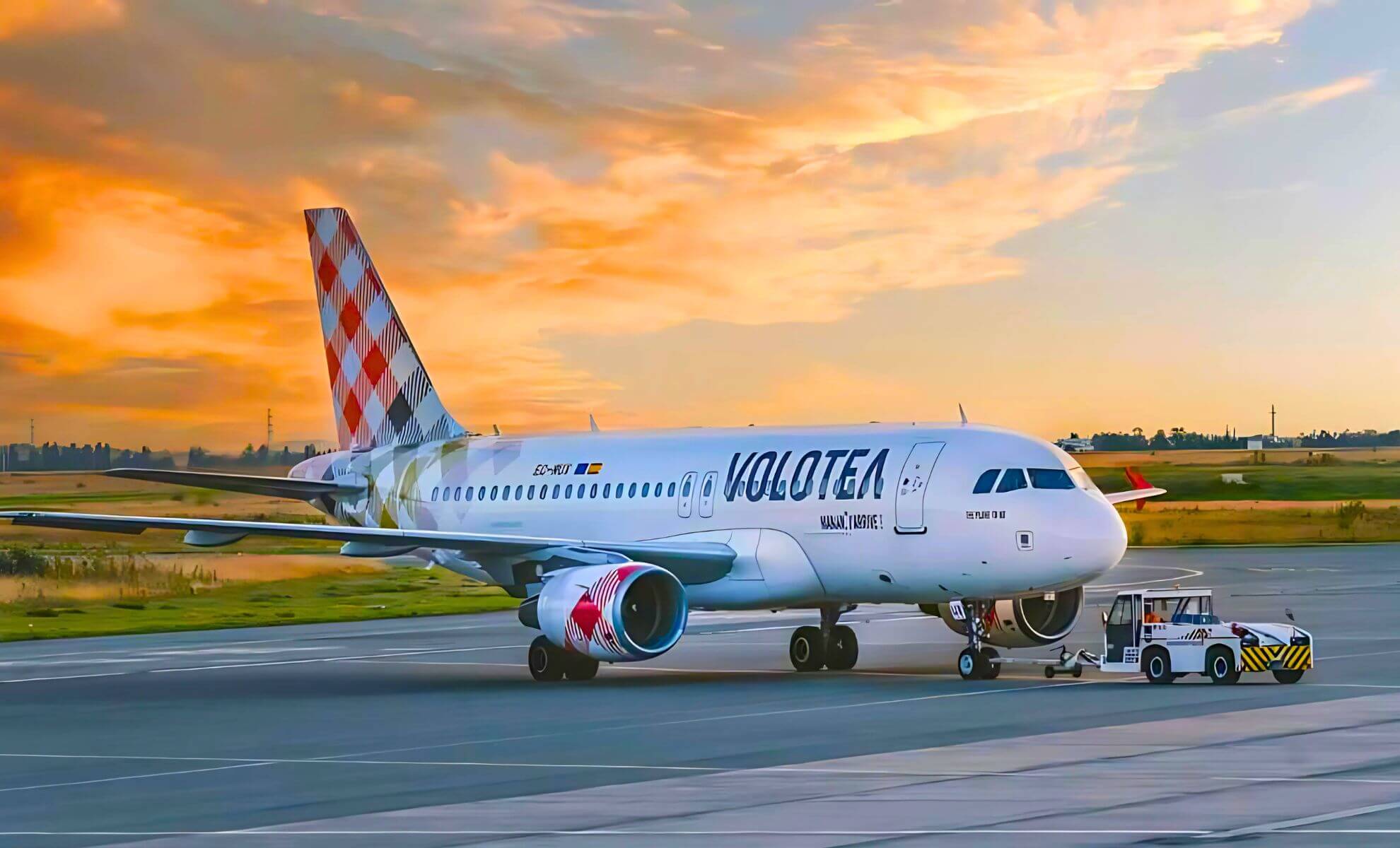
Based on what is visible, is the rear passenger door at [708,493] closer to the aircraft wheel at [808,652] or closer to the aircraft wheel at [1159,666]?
the aircraft wheel at [808,652]

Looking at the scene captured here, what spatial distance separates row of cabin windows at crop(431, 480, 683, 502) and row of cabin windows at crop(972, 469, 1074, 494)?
6332mm

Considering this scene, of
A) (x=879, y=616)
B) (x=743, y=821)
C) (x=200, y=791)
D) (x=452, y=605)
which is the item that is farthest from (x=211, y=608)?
(x=743, y=821)

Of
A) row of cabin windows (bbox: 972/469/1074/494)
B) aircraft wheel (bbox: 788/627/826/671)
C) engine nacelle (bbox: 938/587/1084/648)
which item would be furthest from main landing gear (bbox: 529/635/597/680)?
→ row of cabin windows (bbox: 972/469/1074/494)

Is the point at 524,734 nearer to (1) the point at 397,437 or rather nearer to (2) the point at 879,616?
(1) the point at 397,437

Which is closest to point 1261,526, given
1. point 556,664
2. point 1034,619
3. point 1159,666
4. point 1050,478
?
point 1034,619

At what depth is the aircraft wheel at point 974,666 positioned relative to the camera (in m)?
30.7

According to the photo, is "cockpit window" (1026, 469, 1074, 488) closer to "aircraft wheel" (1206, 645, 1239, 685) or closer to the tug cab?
the tug cab

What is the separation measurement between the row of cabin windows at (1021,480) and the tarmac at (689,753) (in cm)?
306

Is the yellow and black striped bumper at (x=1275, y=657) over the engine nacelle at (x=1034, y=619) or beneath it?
beneath

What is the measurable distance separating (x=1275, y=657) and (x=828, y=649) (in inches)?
331

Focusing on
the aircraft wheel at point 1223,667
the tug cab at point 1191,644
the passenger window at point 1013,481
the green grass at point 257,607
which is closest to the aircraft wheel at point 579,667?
the passenger window at point 1013,481

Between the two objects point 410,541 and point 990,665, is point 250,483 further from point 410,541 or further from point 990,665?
point 990,665

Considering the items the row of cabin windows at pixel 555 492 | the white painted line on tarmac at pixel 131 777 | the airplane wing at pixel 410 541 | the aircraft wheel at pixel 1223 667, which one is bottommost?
the white painted line on tarmac at pixel 131 777

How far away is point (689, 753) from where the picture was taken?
2130cm
